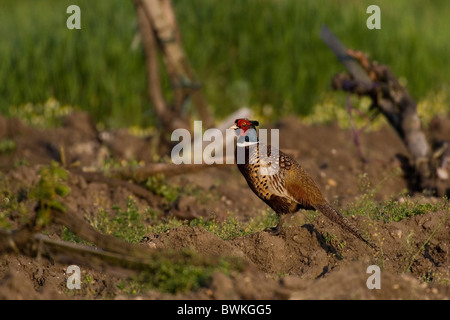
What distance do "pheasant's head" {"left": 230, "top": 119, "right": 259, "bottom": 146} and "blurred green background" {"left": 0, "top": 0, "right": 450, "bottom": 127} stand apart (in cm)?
517

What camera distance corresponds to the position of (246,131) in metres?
6.05

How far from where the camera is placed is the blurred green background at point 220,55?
36.5ft

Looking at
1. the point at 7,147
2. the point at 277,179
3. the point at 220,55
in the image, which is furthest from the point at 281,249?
the point at 220,55

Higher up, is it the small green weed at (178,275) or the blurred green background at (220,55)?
the blurred green background at (220,55)

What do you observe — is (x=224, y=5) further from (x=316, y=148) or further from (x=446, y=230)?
(x=446, y=230)

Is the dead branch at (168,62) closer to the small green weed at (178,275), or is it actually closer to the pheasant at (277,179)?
the pheasant at (277,179)

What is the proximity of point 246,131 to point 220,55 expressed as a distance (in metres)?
6.16

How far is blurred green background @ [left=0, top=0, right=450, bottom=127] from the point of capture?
11.1m

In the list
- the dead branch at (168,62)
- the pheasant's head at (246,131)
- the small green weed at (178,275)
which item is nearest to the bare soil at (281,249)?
the small green weed at (178,275)

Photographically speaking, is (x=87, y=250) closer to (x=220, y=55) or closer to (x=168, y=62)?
(x=168, y=62)

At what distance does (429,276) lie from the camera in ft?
16.4

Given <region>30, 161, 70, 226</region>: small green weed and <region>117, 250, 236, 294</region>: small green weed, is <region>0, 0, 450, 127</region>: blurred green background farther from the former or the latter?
<region>117, 250, 236, 294</region>: small green weed

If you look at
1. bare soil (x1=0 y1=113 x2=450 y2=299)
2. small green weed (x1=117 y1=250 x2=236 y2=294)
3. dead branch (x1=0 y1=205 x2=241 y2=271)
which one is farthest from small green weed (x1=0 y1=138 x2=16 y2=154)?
small green weed (x1=117 y1=250 x2=236 y2=294)

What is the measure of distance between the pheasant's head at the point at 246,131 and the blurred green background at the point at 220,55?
17.0 ft
